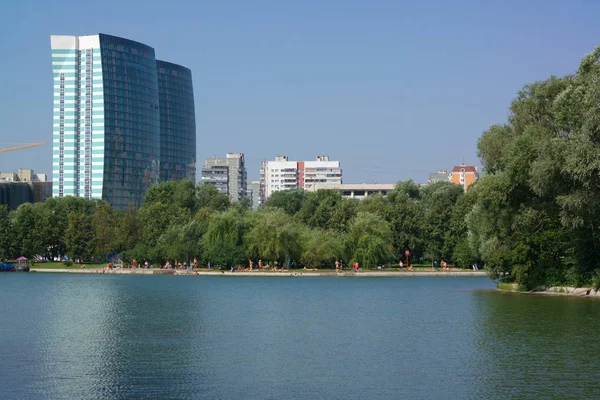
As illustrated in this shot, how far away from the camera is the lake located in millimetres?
22453

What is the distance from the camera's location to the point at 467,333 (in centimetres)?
3338

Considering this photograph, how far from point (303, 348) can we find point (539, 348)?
879cm

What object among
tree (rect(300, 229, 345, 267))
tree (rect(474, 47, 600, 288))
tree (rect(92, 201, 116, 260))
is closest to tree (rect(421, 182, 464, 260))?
tree (rect(300, 229, 345, 267))

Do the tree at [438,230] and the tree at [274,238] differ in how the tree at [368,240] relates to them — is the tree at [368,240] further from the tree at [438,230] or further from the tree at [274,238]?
the tree at [438,230]

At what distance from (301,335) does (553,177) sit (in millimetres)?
18755

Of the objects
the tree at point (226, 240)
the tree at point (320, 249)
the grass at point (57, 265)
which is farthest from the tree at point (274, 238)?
the grass at point (57, 265)

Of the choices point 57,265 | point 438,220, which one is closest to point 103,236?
point 57,265

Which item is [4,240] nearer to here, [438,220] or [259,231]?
[259,231]

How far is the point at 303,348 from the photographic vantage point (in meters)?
29.7

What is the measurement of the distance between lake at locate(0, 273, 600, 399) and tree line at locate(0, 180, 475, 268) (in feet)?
124

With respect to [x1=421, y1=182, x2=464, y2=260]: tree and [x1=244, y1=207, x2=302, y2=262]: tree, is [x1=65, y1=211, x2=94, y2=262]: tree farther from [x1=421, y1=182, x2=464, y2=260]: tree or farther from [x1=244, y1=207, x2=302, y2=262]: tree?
[x1=421, y1=182, x2=464, y2=260]: tree

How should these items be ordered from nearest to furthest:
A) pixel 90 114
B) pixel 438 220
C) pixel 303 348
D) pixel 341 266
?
pixel 303 348, pixel 341 266, pixel 438 220, pixel 90 114

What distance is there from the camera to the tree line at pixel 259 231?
89.9m

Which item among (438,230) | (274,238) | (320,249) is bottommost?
(320,249)
